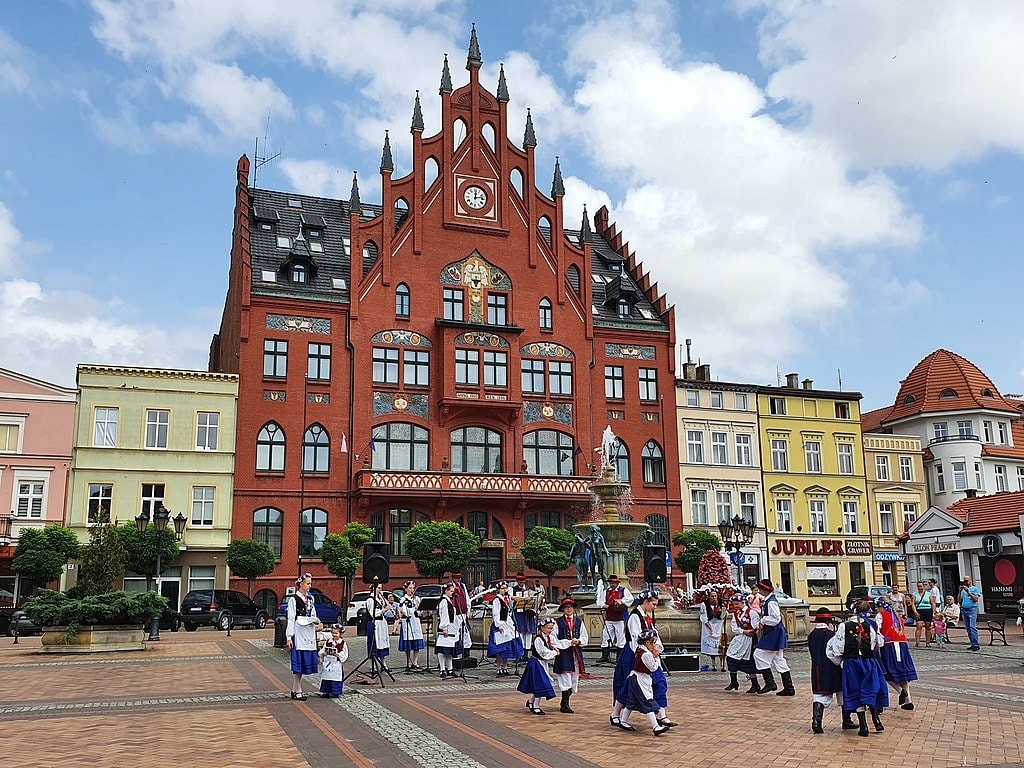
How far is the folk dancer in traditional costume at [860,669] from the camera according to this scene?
13266 millimetres

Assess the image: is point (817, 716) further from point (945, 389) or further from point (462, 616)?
point (945, 389)

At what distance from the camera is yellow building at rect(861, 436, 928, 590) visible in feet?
194

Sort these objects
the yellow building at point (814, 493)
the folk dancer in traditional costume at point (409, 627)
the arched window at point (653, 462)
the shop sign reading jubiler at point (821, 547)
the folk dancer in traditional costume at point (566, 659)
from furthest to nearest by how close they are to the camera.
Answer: the yellow building at point (814, 493)
the shop sign reading jubiler at point (821, 547)
the arched window at point (653, 462)
the folk dancer in traditional costume at point (409, 627)
the folk dancer in traditional costume at point (566, 659)

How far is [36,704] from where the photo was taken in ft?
52.7

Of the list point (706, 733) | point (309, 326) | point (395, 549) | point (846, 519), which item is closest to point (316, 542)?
point (395, 549)

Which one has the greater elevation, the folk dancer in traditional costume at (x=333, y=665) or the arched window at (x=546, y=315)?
the arched window at (x=546, y=315)

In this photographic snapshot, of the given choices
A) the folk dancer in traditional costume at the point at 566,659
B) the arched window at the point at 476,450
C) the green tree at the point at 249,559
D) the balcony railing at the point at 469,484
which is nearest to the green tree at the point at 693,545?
the balcony railing at the point at 469,484

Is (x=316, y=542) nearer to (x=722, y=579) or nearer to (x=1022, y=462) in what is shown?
(x=722, y=579)

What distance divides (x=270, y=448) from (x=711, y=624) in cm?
3112

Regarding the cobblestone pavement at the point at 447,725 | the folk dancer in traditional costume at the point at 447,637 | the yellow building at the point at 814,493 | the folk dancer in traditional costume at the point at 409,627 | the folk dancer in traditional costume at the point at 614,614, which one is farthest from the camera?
the yellow building at the point at 814,493

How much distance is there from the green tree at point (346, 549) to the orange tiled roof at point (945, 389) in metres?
39.8

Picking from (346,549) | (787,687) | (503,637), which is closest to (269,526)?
(346,549)

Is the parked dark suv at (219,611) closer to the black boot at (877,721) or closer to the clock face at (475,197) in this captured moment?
the clock face at (475,197)

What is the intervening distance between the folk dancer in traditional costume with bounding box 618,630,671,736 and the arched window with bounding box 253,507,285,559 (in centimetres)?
3666
